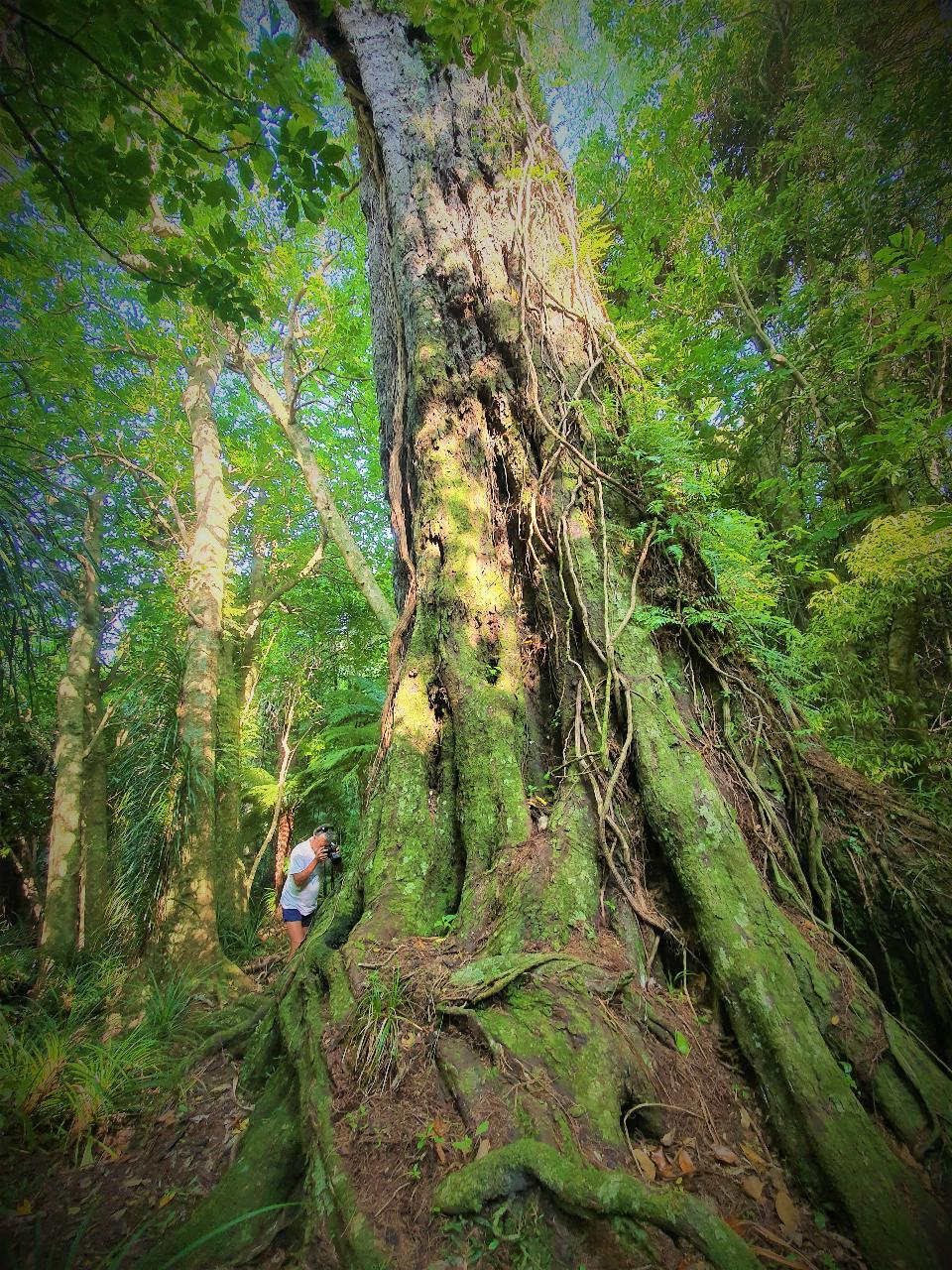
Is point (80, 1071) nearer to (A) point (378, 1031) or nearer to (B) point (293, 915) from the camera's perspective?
(A) point (378, 1031)

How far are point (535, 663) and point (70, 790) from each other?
5534 millimetres

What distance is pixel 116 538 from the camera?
817 cm

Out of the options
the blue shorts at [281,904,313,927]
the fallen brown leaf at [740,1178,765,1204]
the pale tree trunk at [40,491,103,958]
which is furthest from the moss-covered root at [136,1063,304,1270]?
the pale tree trunk at [40,491,103,958]

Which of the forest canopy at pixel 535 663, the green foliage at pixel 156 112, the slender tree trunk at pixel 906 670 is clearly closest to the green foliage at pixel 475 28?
the forest canopy at pixel 535 663

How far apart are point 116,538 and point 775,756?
9.61 m

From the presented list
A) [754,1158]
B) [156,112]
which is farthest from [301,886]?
[156,112]

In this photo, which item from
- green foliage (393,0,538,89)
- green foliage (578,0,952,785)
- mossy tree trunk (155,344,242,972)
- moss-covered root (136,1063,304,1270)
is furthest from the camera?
mossy tree trunk (155,344,242,972)

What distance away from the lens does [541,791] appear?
101 inches

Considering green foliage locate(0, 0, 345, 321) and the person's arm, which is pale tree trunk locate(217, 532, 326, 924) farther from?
green foliage locate(0, 0, 345, 321)

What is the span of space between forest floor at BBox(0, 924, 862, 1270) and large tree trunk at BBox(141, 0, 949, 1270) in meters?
0.05

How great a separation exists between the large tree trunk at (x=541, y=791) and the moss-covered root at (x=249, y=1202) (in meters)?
0.04

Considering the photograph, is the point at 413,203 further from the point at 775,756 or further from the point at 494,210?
the point at 775,756

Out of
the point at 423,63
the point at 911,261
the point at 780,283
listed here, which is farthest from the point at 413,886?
the point at 780,283

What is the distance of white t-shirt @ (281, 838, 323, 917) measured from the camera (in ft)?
15.7
